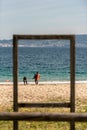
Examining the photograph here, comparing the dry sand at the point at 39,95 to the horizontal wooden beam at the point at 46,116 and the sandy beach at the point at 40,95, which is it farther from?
the horizontal wooden beam at the point at 46,116

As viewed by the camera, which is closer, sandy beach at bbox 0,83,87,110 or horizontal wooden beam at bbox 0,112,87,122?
horizontal wooden beam at bbox 0,112,87,122

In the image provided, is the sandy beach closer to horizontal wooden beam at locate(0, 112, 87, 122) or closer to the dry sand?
the dry sand

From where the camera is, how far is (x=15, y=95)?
7293 millimetres

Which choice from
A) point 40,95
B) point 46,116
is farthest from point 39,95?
point 46,116

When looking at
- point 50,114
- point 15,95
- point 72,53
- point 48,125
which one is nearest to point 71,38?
point 72,53

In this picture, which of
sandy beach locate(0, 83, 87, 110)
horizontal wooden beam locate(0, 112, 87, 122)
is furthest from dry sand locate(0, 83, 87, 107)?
horizontal wooden beam locate(0, 112, 87, 122)

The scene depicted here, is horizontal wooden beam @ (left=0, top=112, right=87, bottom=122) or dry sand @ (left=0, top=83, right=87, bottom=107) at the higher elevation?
horizontal wooden beam @ (left=0, top=112, right=87, bottom=122)

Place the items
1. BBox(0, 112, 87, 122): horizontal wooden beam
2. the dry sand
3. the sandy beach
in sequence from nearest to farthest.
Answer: BBox(0, 112, 87, 122): horizontal wooden beam
the sandy beach
the dry sand

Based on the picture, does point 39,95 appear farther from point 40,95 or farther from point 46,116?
point 46,116

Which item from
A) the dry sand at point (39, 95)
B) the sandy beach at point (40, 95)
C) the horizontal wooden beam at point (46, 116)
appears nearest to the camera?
the horizontal wooden beam at point (46, 116)

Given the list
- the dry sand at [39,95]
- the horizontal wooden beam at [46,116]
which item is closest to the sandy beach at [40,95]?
the dry sand at [39,95]

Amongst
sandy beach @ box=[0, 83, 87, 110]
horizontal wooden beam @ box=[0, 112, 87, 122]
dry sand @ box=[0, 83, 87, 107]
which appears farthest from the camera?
dry sand @ box=[0, 83, 87, 107]

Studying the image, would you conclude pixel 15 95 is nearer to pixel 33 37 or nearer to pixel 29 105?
pixel 29 105

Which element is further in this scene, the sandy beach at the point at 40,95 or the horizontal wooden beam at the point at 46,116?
the sandy beach at the point at 40,95
